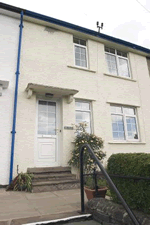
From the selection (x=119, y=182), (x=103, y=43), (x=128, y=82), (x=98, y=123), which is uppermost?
(x=103, y=43)

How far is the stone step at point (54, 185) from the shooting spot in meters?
4.77

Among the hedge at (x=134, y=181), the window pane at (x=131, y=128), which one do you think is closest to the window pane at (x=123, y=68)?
the window pane at (x=131, y=128)

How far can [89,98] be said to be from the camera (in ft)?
23.7

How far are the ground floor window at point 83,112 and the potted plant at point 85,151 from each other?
16.2 inches

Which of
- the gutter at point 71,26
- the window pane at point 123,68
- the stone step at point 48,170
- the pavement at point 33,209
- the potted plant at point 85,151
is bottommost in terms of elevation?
the pavement at point 33,209

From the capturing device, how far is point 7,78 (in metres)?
6.01

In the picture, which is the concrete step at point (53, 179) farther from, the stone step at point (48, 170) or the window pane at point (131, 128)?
the window pane at point (131, 128)

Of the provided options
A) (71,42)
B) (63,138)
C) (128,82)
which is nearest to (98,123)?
(63,138)

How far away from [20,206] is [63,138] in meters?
3.10

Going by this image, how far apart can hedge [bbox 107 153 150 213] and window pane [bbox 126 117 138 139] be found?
5.23 m

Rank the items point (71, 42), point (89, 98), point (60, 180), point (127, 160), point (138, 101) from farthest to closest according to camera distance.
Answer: point (138, 101) < point (71, 42) < point (89, 98) < point (60, 180) < point (127, 160)

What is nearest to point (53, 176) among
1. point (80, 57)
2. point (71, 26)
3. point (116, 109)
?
point (116, 109)

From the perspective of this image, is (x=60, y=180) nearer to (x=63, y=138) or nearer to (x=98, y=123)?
(x=63, y=138)

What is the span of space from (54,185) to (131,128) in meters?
4.64
